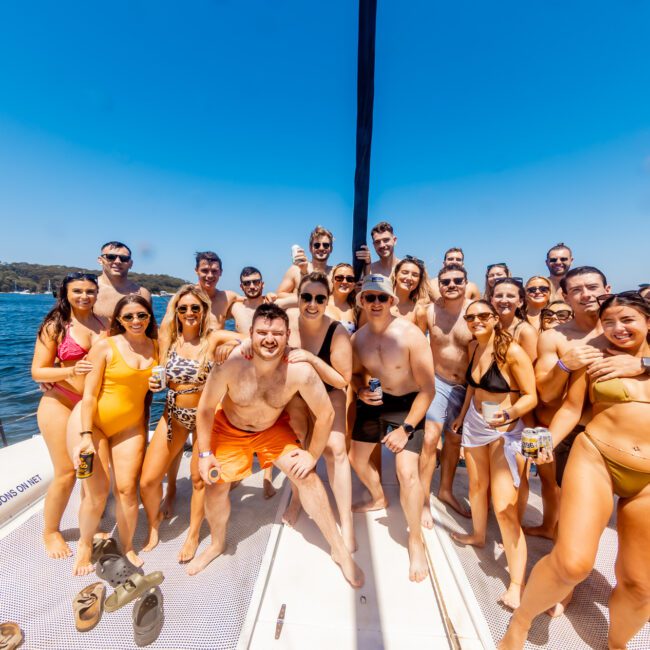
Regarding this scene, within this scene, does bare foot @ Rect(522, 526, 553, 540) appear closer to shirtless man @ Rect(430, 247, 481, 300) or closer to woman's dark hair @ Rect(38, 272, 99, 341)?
shirtless man @ Rect(430, 247, 481, 300)

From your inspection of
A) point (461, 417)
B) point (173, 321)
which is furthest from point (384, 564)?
point (173, 321)

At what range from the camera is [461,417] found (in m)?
3.12

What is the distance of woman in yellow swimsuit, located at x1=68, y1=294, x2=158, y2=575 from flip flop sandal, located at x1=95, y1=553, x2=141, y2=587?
0.20m

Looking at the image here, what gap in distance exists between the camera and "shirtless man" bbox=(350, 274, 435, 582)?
2689 mm

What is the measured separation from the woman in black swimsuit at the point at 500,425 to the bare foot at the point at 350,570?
107 centimetres

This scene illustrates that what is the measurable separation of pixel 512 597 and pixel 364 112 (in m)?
4.65

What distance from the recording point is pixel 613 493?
6.25ft

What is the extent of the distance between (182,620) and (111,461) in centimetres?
146

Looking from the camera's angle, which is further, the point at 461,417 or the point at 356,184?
the point at 356,184

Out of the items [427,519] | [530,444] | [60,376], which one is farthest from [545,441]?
[60,376]

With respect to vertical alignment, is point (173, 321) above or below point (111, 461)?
above

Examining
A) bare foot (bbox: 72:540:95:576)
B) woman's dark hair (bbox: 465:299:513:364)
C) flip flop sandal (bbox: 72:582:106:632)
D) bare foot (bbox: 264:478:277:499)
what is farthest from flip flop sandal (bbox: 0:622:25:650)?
woman's dark hair (bbox: 465:299:513:364)

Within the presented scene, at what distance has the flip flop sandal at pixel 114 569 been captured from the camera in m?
2.47

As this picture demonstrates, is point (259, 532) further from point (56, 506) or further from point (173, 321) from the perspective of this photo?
point (173, 321)
